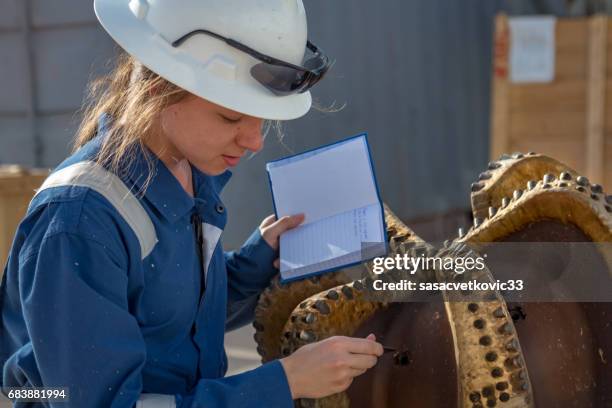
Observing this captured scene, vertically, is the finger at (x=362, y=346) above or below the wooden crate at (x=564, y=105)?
below

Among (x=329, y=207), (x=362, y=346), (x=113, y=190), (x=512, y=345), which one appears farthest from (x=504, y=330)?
(x=113, y=190)

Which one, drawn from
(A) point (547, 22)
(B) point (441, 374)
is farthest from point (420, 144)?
(B) point (441, 374)

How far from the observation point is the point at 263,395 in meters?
1.73

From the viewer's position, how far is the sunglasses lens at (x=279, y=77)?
5.82ft

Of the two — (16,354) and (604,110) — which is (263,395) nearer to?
(16,354)

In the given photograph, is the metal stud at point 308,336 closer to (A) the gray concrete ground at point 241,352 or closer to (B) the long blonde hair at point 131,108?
(B) the long blonde hair at point 131,108

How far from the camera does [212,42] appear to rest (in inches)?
68.7

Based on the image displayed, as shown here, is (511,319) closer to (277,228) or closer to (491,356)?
(491,356)

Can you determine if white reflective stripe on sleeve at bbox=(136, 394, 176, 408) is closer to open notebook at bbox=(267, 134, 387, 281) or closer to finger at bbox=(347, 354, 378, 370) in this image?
finger at bbox=(347, 354, 378, 370)

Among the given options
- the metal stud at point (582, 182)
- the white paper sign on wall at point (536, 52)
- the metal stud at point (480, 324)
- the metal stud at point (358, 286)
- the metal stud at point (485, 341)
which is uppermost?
the white paper sign on wall at point (536, 52)

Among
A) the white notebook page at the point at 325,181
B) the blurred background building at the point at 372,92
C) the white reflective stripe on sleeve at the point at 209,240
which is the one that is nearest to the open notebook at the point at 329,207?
the white notebook page at the point at 325,181

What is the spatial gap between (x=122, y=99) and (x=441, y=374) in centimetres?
83

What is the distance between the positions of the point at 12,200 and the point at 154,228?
84.1 inches

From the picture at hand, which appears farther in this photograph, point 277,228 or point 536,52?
point 536,52
